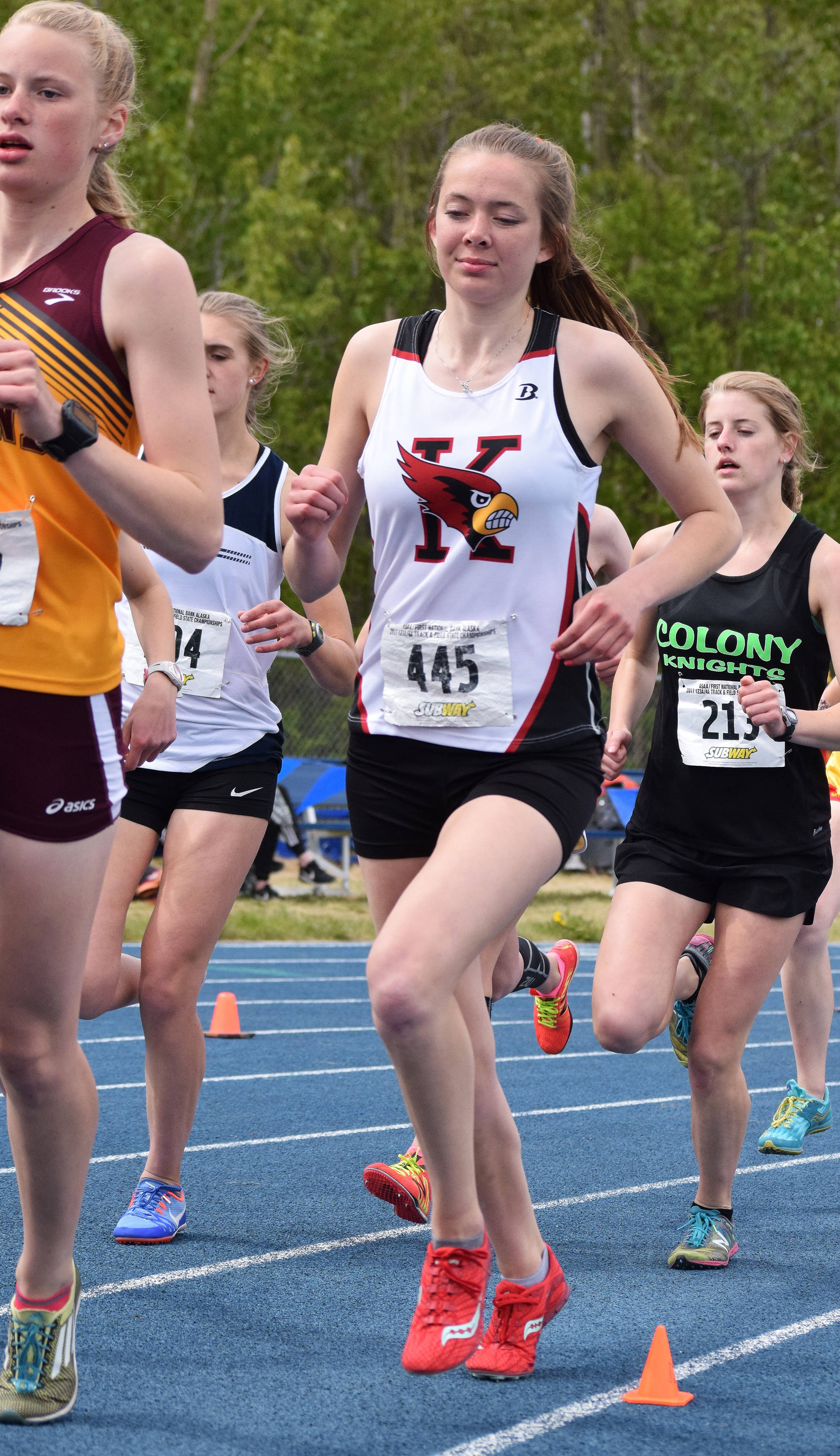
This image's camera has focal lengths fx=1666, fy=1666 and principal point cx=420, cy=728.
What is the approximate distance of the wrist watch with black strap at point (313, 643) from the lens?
3781 mm

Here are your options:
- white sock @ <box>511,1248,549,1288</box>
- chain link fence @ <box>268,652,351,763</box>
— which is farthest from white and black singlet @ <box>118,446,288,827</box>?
chain link fence @ <box>268,652,351,763</box>

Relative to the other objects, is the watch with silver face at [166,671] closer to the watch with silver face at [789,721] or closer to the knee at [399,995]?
the knee at [399,995]

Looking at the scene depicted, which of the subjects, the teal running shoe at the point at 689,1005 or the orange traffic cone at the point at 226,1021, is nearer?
the teal running shoe at the point at 689,1005

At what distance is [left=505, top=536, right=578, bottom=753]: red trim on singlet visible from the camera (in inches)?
120

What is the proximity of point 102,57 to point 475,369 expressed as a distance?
877 millimetres

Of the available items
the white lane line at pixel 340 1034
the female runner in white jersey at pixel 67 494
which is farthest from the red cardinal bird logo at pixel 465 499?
the white lane line at pixel 340 1034

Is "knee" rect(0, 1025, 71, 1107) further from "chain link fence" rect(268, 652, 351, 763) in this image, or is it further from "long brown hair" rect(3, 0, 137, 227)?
"chain link fence" rect(268, 652, 351, 763)

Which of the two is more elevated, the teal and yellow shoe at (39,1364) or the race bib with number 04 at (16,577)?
the race bib with number 04 at (16,577)

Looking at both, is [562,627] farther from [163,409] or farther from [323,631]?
[323,631]

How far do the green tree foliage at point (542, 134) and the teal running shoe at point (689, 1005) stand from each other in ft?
58.8

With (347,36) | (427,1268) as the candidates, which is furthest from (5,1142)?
(347,36)

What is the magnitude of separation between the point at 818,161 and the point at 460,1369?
33.4 metres

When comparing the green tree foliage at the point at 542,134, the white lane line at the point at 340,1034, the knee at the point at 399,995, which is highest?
the green tree foliage at the point at 542,134

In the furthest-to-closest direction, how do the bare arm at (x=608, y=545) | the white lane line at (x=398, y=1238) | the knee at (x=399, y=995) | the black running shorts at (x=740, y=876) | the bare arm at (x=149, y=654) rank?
the bare arm at (x=608, y=545) < the black running shorts at (x=740, y=876) < the bare arm at (x=149, y=654) < the white lane line at (x=398, y=1238) < the knee at (x=399, y=995)
